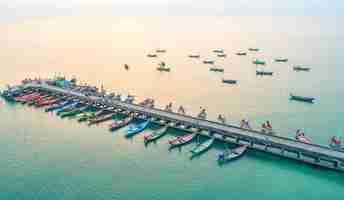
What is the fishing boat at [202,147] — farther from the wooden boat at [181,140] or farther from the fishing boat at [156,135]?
the fishing boat at [156,135]

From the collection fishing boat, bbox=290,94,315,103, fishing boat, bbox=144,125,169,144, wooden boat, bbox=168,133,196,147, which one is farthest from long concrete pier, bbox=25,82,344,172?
fishing boat, bbox=290,94,315,103

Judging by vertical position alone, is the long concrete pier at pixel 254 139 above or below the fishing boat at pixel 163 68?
below

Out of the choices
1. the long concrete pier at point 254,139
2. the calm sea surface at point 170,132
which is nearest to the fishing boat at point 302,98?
the calm sea surface at point 170,132

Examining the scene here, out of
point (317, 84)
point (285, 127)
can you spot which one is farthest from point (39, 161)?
point (317, 84)

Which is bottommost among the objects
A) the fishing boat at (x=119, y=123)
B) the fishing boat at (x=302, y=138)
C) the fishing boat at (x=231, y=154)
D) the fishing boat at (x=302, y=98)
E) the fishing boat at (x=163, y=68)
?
the fishing boat at (x=231, y=154)

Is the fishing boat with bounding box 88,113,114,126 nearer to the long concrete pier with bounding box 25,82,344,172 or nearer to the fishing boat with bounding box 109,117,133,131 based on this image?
the fishing boat with bounding box 109,117,133,131

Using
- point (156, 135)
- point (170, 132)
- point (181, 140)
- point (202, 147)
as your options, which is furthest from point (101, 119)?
point (202, 147)
